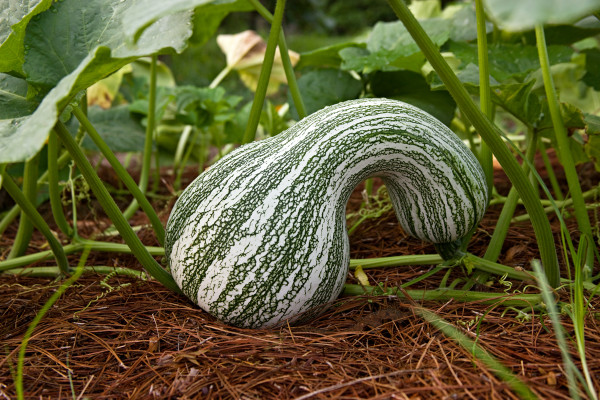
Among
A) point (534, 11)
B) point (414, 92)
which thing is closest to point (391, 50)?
point (414, 92)

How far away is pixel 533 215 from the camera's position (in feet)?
4.35

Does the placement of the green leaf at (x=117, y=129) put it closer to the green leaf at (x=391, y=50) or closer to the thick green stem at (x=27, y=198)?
the thick green stem at (x=27, y=198)

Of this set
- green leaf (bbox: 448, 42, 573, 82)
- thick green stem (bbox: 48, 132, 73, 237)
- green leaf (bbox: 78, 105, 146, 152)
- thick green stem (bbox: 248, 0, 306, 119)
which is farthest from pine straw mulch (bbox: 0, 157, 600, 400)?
green leaf (bbox: 78, 105, 146, 152)

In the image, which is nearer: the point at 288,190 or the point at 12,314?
the point at 288,190

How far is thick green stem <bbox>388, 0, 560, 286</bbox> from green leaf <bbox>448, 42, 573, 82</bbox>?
0.65 m

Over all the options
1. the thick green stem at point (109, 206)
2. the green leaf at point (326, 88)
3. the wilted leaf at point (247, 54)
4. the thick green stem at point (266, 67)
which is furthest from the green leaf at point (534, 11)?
the wilted leaf at point (247, 54)

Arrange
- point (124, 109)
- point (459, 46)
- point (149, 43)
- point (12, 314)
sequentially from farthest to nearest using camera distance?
point (124, 109)
point (459, 46)
point (12, 314)
point (149, 43)

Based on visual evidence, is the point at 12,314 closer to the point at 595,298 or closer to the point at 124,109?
the point at 124,109

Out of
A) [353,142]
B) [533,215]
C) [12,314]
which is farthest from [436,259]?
[12,314]

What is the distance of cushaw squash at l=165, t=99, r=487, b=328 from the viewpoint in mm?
1317

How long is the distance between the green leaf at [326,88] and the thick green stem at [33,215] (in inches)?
39.1

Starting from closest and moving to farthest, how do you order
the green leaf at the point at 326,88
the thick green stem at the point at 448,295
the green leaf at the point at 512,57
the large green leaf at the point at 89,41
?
the large green leaf at the point at 89,41 < the thick green stem at the point at 448,295 < the green leaf at the point at 512,57 < the green leaf at the point at 326,88

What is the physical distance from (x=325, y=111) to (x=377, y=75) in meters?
0.79

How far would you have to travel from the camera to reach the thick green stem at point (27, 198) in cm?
176
